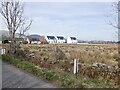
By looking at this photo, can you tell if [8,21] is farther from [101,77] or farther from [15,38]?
[101,77]

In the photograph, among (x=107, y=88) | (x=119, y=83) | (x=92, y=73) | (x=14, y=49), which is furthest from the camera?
(x=14, y=49)

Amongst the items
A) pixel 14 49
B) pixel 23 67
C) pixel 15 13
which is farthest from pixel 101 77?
pixel 15 13

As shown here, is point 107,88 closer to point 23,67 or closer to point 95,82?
point 95,82

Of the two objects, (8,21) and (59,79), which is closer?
(59,79)

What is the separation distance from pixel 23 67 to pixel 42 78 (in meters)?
4.75

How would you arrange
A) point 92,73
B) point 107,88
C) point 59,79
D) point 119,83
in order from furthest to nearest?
→ point 92,73, point 59,79, point 119,83, point 107,88

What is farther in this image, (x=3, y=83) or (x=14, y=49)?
(x=14, y=49)

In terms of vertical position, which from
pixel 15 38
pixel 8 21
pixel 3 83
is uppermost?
pixel 8 21

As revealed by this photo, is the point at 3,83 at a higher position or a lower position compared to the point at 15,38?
lower

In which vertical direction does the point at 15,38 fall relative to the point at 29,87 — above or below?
above

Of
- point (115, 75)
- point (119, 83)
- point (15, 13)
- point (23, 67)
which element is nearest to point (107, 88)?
point (119, 83)

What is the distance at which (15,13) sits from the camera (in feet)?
113

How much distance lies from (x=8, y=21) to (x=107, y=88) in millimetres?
25328

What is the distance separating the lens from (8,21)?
34.0m
